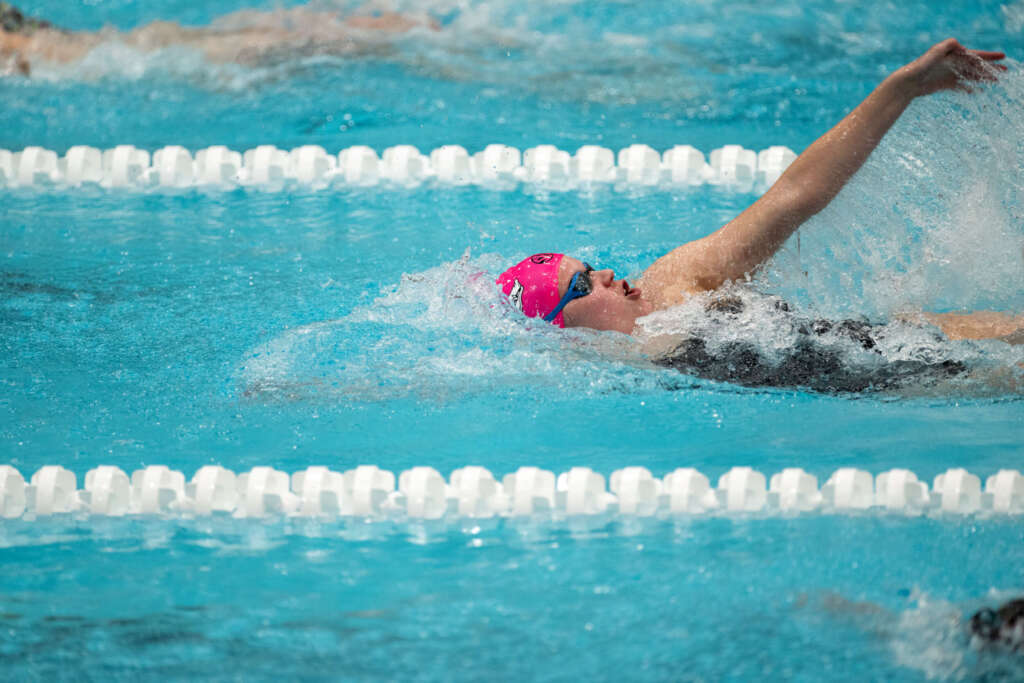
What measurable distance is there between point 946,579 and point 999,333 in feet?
3.10

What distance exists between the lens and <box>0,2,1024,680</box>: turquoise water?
2.18 m

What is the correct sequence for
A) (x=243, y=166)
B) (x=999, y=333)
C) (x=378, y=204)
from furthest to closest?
(x=243, y=166), (x=378, y=204), (x=999, y=333)

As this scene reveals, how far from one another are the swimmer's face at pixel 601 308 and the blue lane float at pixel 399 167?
180 centimetres

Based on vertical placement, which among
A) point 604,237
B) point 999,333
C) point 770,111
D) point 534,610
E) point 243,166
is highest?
point 770,111

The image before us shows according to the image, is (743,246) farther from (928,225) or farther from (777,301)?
(928,225)

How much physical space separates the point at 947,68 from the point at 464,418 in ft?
5.36

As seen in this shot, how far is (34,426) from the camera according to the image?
305 cm

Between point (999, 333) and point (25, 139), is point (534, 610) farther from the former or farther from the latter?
point (25, 139)

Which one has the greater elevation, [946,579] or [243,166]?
[243,166]

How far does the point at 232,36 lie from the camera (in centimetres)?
684

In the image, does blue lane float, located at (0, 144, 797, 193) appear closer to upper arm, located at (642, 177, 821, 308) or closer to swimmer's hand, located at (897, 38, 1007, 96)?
upper arm, located at (642, 177, 821, 308)

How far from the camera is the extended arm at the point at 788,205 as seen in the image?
300 cm

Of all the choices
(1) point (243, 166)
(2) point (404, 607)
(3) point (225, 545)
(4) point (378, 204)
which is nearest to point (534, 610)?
(2) point (404, 607)

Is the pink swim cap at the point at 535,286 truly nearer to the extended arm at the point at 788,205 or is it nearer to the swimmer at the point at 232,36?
the extended arm at the point at 788,205
